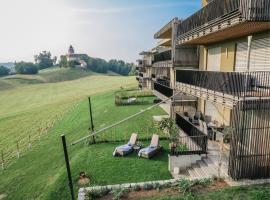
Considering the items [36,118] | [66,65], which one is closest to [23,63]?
[66,65]

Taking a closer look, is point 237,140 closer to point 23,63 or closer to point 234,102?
point 234,102

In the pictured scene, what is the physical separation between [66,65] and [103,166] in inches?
6127

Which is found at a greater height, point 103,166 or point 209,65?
point 209,65

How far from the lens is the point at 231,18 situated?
11414 millimetres

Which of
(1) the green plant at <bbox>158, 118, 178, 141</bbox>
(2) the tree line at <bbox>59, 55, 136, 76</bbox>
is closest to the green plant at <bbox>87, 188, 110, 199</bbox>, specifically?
(1) the green plant at <bbox>158, 118, 178, 141</bbox>

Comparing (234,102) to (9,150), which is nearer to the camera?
(234,102)

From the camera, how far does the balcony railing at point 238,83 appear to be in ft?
35.5

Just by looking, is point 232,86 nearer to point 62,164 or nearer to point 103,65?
point 62,164

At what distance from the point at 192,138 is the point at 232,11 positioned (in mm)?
8366

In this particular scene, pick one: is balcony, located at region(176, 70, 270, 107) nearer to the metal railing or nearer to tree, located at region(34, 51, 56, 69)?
the metal railing

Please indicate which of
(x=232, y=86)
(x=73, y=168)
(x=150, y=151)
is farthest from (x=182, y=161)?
(x=73, y=168)

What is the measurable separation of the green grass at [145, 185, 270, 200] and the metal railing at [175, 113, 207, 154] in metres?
4.27

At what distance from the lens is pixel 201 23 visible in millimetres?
15445

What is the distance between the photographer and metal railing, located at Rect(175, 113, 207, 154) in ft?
47.7
